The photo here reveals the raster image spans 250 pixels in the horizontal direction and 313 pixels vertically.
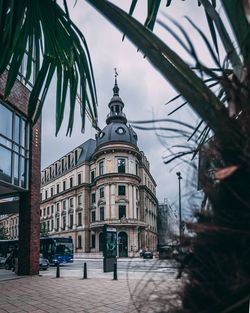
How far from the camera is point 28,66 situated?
296cm

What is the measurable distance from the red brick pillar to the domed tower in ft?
99.1

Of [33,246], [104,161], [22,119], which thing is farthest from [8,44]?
[104,161]

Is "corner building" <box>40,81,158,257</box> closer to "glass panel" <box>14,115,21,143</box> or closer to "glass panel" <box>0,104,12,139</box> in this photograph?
"glass panel" <box>14,115,21,143</box>

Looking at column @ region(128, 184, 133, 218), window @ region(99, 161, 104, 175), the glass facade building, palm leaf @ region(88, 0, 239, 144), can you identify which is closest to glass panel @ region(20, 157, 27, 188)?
the glass facade building

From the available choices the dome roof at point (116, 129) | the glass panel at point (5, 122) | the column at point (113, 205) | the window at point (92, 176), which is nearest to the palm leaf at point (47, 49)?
the glass panel at point (5, 122)

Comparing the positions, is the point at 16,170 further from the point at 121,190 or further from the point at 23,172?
the point at 121,190

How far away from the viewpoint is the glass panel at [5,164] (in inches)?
512

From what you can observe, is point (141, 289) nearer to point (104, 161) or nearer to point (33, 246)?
point (33, 246)

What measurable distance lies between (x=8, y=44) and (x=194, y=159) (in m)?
1.54

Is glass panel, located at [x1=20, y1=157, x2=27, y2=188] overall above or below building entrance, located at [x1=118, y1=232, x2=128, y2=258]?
above

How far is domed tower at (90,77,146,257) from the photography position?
46.4 meters

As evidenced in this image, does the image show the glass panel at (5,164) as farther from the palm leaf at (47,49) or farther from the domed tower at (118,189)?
the domed tower at (118,189)

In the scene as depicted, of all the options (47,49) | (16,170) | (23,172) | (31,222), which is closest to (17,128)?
(16,170)

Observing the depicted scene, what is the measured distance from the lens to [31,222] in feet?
51.0
